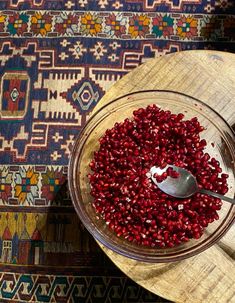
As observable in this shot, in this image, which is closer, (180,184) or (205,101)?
(180,184)

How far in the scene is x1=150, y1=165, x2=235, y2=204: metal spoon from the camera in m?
1.14

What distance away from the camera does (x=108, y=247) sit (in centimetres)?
114

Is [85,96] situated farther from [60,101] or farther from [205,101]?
[205,101]

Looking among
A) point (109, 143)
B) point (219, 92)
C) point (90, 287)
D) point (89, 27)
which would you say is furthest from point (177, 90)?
point (90, 287)

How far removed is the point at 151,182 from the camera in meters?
1.15

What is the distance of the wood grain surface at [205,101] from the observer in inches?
47.8

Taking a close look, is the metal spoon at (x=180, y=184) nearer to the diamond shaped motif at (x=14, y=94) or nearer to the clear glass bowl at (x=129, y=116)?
the clear glass bowl at (x=129, y=116)

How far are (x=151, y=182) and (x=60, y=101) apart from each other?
66cm

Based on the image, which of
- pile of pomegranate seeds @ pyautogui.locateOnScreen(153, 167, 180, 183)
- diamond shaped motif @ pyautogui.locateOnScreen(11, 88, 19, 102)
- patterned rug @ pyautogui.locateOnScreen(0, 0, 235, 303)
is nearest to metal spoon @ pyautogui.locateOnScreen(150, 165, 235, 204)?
pile of pomegranate seeds @ pyautogui.locateOnScreen(153, 167, 180, 183)

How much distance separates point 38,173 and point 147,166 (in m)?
0.61

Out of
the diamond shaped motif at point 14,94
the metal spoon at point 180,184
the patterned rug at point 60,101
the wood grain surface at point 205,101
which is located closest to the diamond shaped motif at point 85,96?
the patterned rug at point 60,101

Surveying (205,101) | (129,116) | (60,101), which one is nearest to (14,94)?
(60,101)

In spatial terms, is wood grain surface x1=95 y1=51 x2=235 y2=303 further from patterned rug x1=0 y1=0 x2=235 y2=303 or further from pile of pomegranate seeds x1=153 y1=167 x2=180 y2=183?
patterned rug x1=0 y1=0 x2=235 y2=303

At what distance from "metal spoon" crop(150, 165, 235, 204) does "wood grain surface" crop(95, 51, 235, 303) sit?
17cm
